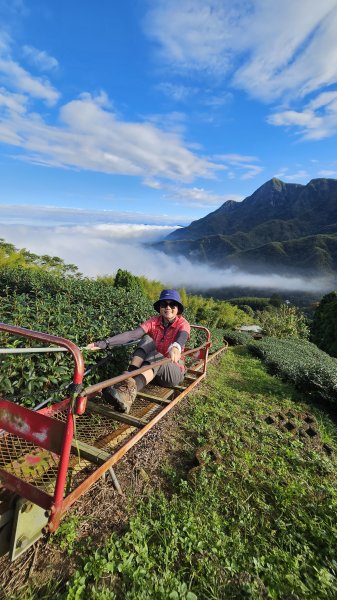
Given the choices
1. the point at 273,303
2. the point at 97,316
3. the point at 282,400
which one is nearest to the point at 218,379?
the point at 282,400

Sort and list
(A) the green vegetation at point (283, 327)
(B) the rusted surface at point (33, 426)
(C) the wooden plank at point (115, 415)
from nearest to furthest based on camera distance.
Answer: (B) the rusted surface at point (33, 426) → (C) the wooden plank at point (115, 415) → (A) the green vegetation at point (283, 327)

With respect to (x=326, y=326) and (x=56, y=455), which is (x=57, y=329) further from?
(x=326, y=326)

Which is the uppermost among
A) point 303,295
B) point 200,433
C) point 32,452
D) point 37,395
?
point 37,395

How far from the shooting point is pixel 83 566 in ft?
7.43

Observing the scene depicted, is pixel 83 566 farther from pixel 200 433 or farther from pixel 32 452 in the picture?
pixel 200 433

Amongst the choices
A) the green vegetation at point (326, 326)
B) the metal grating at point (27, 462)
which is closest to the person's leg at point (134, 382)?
the metal grating at point (27, 462)

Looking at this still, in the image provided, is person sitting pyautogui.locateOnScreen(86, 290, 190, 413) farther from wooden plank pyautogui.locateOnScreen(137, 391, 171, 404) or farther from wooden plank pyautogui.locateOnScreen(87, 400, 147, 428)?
wooden plank pyautogui.locateOnScreen(87, 400, 147, 428)

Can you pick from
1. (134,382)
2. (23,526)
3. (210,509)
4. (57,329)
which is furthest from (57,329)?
(210,509)

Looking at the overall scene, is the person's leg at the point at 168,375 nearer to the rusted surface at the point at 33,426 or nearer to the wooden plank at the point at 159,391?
the wooden plank at the point at 159,391

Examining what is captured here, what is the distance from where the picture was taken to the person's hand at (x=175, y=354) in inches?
148

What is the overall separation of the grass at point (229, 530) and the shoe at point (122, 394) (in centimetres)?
91

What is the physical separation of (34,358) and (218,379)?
5.39m

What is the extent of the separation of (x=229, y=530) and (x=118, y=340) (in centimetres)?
243

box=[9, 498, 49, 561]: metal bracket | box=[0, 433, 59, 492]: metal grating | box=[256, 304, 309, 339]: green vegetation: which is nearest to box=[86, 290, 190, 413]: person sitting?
box=[0, 433, 59, 492]: metal grating
